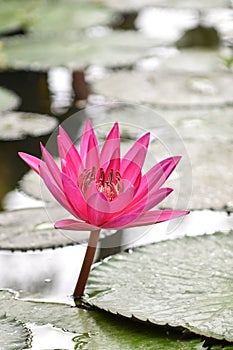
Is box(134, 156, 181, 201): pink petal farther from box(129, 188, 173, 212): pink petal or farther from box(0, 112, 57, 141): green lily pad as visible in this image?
box(0, 112, 57, 141): green lily pad

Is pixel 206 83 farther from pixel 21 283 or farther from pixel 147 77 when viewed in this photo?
pixel 21 283

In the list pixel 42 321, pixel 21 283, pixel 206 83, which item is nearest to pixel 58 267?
pixel 21 283

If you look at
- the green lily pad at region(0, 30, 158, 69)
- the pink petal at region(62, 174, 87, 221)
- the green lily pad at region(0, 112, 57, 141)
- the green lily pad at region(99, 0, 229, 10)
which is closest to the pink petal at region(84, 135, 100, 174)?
the pink petal at region(62, 174, 87, 221)

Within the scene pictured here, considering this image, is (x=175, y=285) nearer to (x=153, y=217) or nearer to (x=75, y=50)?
Answer: (x=153, y=217)

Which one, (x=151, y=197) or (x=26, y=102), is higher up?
(x=151, y=197)

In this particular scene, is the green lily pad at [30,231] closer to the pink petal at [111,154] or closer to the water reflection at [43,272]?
the water reflection at [43,272]

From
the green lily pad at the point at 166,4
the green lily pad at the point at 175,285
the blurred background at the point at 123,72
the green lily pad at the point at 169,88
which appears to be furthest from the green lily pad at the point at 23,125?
the green lily pad at the point at 166,4

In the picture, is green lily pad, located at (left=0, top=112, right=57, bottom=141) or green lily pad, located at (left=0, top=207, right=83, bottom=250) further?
green lily pad, located at (left=0, top=112, right=57, bottom=141)
